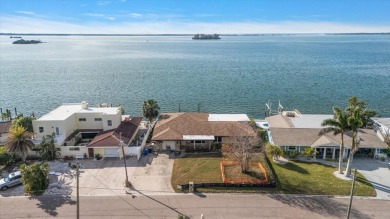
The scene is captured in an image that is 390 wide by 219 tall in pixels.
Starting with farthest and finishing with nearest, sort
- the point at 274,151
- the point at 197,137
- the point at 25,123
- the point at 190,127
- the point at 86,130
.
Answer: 1. the point at 86,130
2. the point at 190,127
3. the point at 25,123
4. the point at 197,137
5. the point at 274,151

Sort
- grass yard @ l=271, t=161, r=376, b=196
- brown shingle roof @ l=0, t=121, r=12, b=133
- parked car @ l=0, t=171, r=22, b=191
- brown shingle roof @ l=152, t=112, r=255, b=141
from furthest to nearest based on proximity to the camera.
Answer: brown shingle roof @ l=0, t=121, r=12, b=133, brown shingle roof @ l=152, t=112, r=255, b=141, parked car @ l=0, t=171, r=22, b=191, grass yard @ l=271, t=161, r=376, b=196

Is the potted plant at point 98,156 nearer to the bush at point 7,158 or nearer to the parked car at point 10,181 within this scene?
the parked car at point 10,181

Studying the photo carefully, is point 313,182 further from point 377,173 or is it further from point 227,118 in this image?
point 227,118

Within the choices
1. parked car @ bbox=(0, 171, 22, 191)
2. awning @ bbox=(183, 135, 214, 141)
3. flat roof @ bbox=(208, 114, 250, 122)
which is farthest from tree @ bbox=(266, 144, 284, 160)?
parked car @ bbox=(0, 171, 22, 191)

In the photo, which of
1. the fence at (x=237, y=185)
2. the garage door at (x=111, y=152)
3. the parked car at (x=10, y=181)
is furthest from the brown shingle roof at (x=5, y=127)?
the fence at (x=237, y=185)

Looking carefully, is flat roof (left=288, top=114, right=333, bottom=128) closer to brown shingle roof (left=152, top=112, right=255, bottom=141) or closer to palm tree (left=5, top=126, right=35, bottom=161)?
brown shingle roof (left=152, top=112, right=255, bottom=141)

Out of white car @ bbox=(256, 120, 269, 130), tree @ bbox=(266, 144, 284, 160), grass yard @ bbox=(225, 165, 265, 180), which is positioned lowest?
grass yard @ bbox=(225, 165, 265, 180)

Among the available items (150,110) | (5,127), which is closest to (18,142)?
(5,127)
